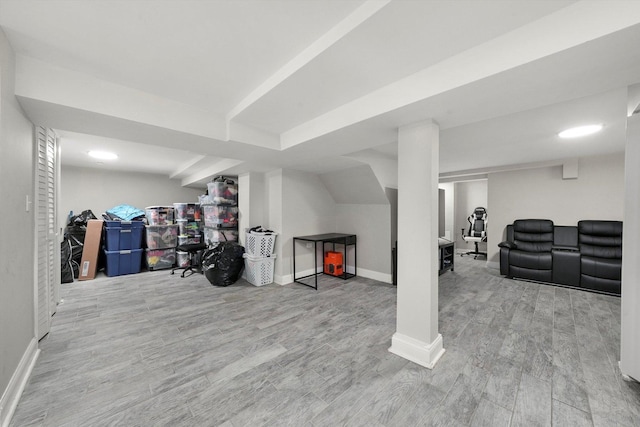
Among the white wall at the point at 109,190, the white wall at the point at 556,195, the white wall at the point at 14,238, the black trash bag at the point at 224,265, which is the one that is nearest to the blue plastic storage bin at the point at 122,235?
the white wall at the point at 109,190

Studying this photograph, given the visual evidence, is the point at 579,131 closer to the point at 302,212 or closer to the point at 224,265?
the point at 302,212

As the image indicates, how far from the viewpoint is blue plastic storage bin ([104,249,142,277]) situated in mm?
4445

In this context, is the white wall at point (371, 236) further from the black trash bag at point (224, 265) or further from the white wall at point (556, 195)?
the white wall at point (556, 195)

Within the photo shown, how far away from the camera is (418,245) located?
1979 mm

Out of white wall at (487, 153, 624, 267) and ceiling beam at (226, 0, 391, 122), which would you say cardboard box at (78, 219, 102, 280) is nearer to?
ceiling beam at (226, 0, 391, 122)

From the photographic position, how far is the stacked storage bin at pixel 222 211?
4.66 meters

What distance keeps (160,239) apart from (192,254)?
73 cm

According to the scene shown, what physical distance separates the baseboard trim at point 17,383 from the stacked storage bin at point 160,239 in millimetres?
3174

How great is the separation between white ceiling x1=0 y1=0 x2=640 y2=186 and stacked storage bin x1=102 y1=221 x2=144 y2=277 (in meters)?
3.18

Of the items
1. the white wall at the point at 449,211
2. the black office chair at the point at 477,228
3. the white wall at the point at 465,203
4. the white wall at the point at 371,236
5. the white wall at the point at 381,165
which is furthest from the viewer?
the white wall at the point at 449,211

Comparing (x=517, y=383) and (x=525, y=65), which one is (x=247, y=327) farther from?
(x=525, y=65)

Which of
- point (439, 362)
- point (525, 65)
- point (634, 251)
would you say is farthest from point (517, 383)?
A: point (525, 65)

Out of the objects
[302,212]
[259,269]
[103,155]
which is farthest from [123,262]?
[302,212]

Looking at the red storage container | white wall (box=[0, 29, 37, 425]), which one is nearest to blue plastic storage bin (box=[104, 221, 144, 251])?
white wall (box=[0, 29, 37, 425])
